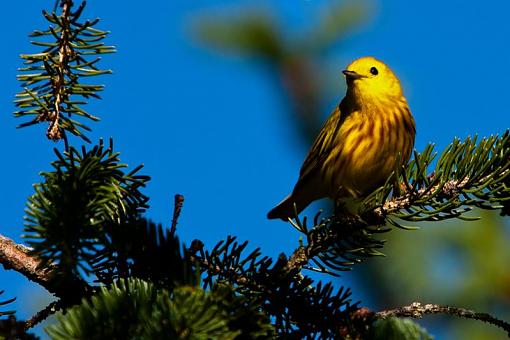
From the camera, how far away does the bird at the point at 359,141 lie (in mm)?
3264

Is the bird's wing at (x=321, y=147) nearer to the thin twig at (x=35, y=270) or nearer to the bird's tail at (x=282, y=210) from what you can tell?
the bird's tail at (x=282, y=210)

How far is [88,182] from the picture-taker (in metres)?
1.44

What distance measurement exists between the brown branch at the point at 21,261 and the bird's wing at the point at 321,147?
1954mm

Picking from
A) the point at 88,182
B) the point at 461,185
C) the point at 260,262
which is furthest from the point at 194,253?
the point at 461,185

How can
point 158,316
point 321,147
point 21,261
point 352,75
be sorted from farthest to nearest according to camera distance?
1. point 352,75
2. point 321,147
3. point 21,261
4. point 158,316

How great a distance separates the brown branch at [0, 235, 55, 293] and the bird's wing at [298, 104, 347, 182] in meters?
1.95

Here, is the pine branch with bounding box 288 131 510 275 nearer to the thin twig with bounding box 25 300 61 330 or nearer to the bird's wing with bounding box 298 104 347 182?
the thin twig with bounding box 25 300 61 330

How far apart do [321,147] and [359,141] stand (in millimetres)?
206

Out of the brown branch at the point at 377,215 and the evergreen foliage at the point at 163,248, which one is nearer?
the evergreen foliage at the point at 163,248

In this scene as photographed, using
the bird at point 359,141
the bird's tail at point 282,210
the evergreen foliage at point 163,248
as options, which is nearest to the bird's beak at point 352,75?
the bird at point 359,141

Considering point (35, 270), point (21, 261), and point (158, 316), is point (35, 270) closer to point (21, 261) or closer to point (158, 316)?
point (21, 261)

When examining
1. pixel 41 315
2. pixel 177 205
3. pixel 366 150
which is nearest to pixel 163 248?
pixel 177 205

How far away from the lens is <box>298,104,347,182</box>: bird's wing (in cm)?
344

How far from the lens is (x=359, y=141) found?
11.0 ft
